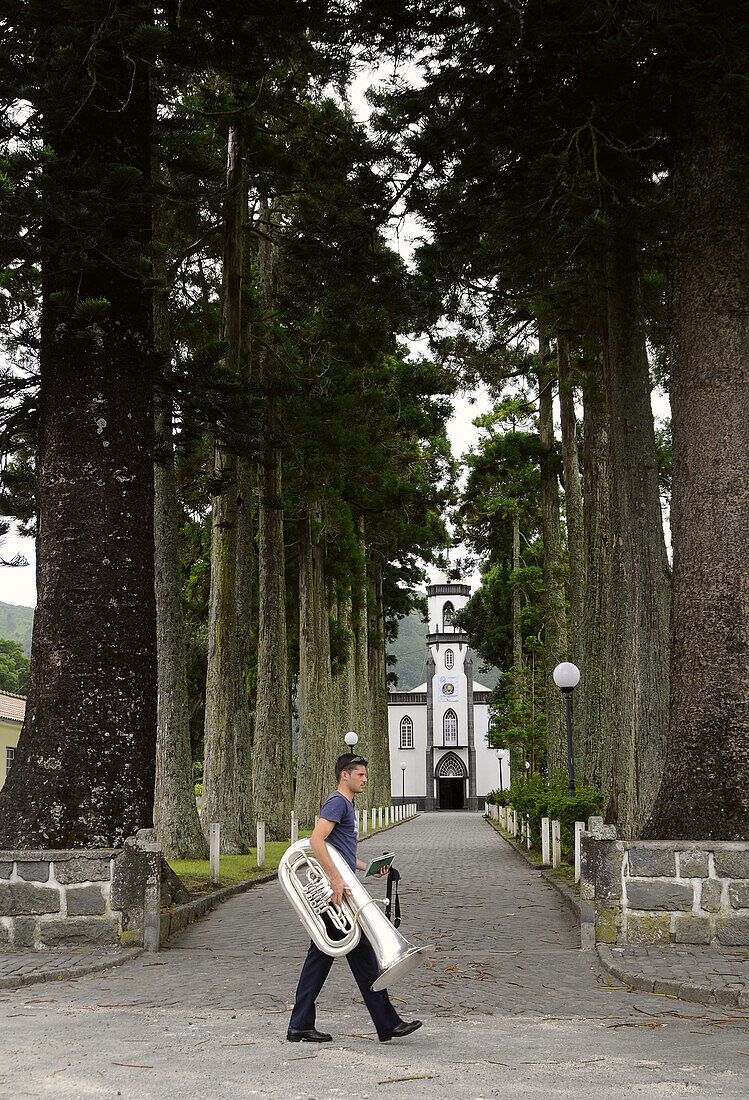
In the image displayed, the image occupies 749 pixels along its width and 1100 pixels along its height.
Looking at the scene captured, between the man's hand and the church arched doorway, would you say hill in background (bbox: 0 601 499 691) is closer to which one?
the church arched doorway

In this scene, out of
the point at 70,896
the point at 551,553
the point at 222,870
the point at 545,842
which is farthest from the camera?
the point at 551,553

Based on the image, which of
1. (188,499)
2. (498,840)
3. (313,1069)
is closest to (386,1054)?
(313,1069)

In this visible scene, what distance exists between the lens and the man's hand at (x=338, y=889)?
5523 mm

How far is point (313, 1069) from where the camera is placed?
5.09 metres

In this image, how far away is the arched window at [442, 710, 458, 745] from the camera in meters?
78.0

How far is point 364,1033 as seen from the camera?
5.98m

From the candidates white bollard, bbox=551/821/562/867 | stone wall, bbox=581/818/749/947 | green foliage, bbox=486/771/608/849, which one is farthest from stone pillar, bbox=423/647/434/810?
stone wall, bbox=581/818/749/947

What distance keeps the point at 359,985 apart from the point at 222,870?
10880mm

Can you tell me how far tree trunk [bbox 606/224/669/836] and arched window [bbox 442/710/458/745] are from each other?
66.7 metres

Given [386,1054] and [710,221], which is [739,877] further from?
[710,221]

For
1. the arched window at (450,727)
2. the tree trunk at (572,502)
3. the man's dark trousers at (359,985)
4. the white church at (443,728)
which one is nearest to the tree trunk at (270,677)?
the tree trunk at (572,502)

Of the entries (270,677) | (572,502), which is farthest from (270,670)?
(572,502)

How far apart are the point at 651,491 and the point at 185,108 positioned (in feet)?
29.2

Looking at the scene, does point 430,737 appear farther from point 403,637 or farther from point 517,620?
point 403,637
